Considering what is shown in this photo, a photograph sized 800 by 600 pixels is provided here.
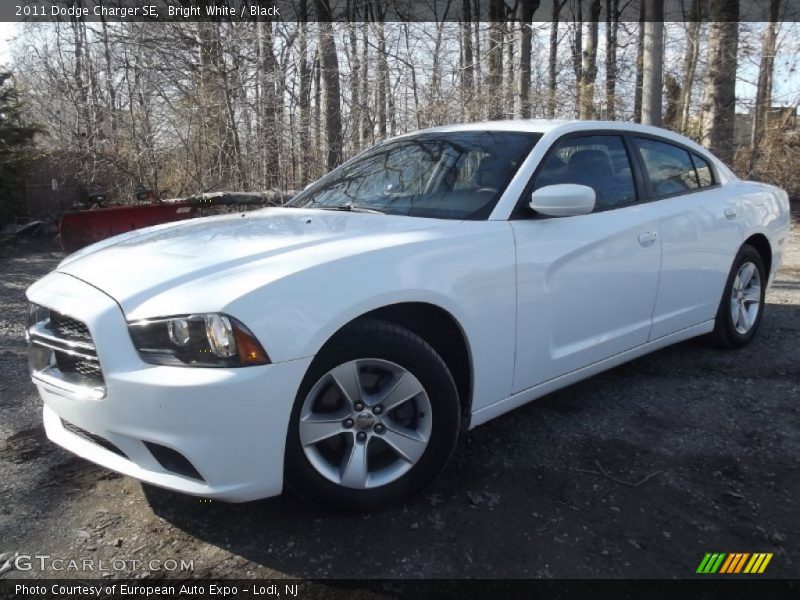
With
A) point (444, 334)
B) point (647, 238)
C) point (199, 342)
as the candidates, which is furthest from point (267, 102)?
point (199, 342)

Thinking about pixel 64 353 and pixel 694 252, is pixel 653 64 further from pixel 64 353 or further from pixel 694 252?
pixel 64 353

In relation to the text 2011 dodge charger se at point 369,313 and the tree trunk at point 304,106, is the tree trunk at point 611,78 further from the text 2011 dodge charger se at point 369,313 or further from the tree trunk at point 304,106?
the text 2011 dodge charger se at point 369,313

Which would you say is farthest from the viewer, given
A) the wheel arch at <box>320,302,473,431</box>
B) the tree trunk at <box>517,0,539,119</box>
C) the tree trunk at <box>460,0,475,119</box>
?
the tree trunk at <box>517,0,539,119</box>

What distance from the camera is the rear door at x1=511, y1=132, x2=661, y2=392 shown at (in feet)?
9.57

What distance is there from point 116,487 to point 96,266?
994 mm

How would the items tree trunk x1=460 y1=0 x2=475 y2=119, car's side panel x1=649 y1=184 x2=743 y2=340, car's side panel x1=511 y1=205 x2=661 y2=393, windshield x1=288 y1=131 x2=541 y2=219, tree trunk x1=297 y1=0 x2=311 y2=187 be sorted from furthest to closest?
1. tree trunk x1=460 y1=0 x2=475 y2=119
2. tree trunk x1=297 y1=0 x2=311 y2=187
3. car's side panel x1=649 y1=184 x2=743 y2=340
4. windshield x1=288 y1=131 x2=541 y2=219
5. car's side panel x1=511 y1=205 x2=661 y2=393

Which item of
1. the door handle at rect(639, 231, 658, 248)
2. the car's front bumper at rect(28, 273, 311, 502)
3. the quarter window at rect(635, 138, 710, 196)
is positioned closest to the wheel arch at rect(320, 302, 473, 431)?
the car's front bumper at rect(28, 273, 311, 502)

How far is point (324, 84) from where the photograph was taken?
1091cm

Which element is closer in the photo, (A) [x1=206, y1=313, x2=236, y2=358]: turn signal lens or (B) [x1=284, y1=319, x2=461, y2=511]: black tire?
(A) [x1=206, y1=313, x2=236, y2=358]: turn signal lens

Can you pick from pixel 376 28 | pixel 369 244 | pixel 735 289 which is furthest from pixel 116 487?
pixel 376 28

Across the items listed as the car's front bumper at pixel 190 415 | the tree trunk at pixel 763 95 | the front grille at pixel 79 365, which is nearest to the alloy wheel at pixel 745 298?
the car's front bumper at pixel 190 415

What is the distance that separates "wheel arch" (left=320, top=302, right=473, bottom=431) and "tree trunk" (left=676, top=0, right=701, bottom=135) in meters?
15.9

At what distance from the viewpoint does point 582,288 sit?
311 cm

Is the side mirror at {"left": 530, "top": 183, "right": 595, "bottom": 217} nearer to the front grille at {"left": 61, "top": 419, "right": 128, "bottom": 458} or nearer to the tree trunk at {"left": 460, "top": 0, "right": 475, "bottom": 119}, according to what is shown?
the front grille at {"left": 61, "top": 419, "right": 128, "bottom": 458}
